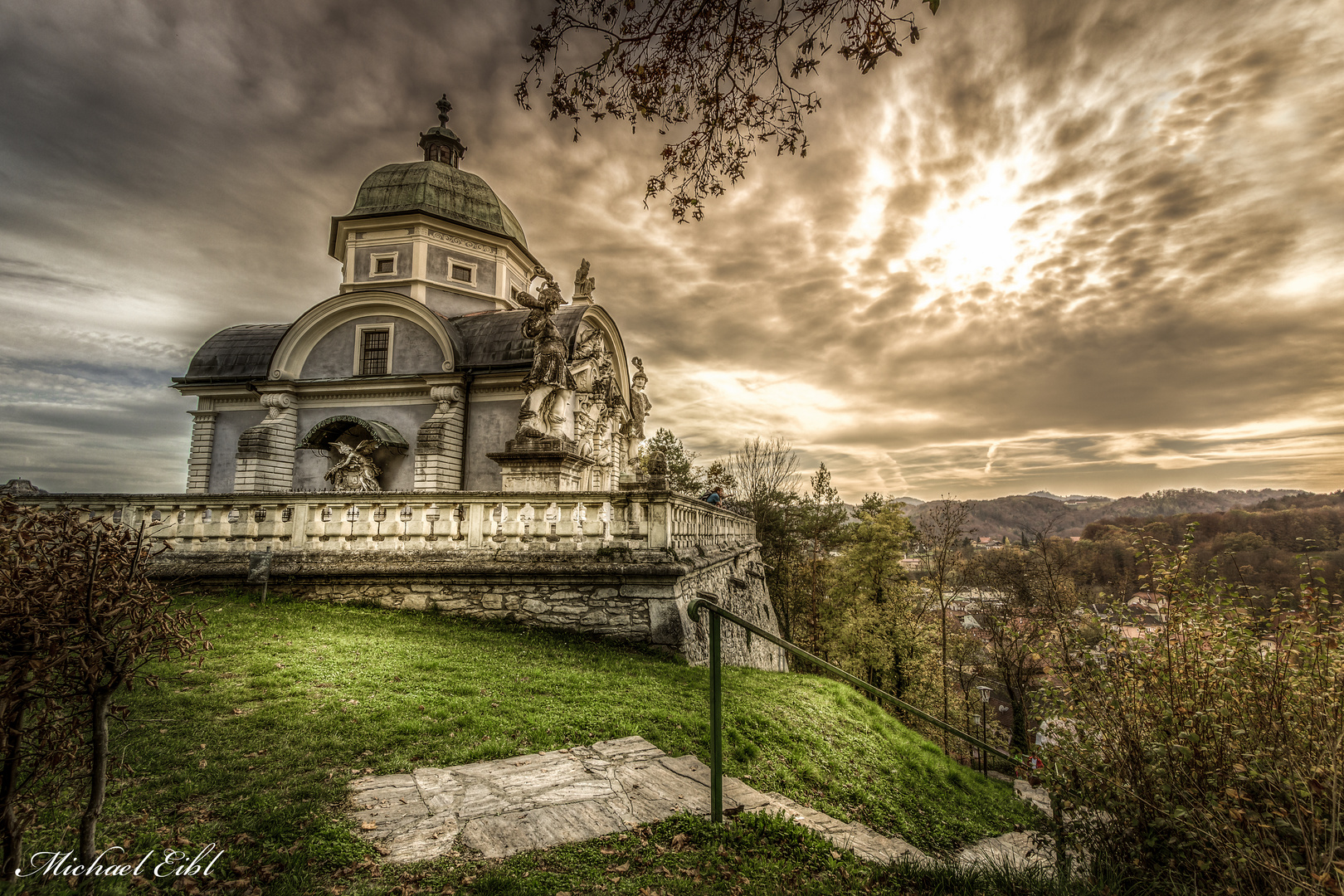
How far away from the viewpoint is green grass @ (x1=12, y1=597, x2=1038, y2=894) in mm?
3371

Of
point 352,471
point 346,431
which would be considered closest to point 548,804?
point 352,471

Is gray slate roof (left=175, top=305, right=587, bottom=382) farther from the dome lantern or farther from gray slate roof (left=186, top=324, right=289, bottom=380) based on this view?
the dome lantern

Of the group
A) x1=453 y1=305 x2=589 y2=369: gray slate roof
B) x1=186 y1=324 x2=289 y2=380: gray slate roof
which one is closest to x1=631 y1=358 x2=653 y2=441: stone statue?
x1=453 y1=305 x2=589 y2=369: gray slate roof

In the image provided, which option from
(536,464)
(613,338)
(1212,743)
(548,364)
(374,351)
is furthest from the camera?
(613,338)

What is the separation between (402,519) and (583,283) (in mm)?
15763

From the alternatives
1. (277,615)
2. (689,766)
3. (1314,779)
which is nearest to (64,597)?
(689,766)

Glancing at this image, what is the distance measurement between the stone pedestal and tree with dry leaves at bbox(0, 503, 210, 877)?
11.2 meters

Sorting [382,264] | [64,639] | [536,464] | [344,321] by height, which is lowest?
[64,639]

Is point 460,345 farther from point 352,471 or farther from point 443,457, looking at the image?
point 352,471

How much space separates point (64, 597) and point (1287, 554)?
698cm

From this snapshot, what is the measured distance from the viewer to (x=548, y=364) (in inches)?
593

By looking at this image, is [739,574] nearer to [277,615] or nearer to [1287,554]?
[277,615]

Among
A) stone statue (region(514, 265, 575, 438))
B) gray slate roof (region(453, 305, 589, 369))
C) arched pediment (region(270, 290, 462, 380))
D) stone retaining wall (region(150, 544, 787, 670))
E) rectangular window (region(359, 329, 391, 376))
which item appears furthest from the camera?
rectangular window (region(359, 329, 391, 376))

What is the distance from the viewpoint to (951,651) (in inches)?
1031
